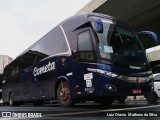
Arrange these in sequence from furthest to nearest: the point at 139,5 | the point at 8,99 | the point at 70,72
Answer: the point at 139,5 → the point at 8,99 → the point at 70,72

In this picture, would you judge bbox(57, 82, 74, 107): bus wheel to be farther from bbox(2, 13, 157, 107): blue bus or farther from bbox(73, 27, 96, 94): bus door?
bbox(73, 27, 96, 94): bus door

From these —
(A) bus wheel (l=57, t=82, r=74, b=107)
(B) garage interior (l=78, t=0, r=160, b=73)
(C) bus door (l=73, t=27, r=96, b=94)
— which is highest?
(B) garage interior (l=78, t=0, r=160, b=73)

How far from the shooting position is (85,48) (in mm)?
9945

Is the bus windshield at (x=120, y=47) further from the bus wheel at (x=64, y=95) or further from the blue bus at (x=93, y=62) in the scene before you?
the bus wheel at (x=64, y=95)

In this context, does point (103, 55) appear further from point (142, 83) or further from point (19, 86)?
point (19, 86)

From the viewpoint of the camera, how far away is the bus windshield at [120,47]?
9.43 m

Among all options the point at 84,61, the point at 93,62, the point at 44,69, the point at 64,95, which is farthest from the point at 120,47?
the point at 44,69

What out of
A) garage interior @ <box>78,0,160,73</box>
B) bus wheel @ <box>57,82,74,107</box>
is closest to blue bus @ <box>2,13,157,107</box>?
bus wheel @ <box>57,82,74,107</box>

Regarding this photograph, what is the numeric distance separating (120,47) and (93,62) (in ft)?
3.28

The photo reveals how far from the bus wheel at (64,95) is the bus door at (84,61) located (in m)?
0.59

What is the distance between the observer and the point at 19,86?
54.4 ft

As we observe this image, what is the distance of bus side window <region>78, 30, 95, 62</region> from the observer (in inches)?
379

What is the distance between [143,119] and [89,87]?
13.0 ft

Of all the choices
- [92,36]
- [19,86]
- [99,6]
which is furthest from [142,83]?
[99,6]
